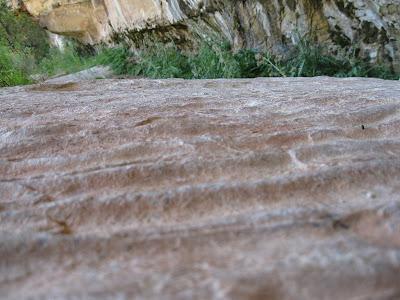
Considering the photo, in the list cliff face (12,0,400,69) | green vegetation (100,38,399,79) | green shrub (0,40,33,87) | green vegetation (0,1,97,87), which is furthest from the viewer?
green vegetation (0,1,97,87)

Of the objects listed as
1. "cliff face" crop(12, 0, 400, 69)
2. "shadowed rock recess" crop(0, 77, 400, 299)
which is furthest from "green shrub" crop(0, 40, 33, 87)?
"shadowed rock recess" crop(0, 77, 400, 299)

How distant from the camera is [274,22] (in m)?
3.89

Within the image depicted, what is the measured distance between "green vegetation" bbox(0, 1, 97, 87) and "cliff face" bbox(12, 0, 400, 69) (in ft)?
6.02

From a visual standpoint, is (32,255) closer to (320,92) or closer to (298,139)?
(298,139)

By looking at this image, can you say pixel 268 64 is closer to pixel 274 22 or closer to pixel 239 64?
pixel 239 64

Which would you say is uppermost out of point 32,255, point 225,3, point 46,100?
point 225,3

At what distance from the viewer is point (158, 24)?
17.4ft

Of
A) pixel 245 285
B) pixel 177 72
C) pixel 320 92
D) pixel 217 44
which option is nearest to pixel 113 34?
pixel 177 72

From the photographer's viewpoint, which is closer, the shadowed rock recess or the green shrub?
the shadowed rock recess

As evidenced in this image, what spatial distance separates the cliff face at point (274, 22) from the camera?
3289mm

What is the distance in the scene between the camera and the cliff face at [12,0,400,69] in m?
3.29

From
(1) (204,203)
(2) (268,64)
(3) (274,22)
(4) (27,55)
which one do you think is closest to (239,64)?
(2) (268,64)

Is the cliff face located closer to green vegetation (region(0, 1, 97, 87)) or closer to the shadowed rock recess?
green vegetation (region(0, 1, 97, 87))

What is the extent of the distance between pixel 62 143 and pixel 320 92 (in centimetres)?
131
